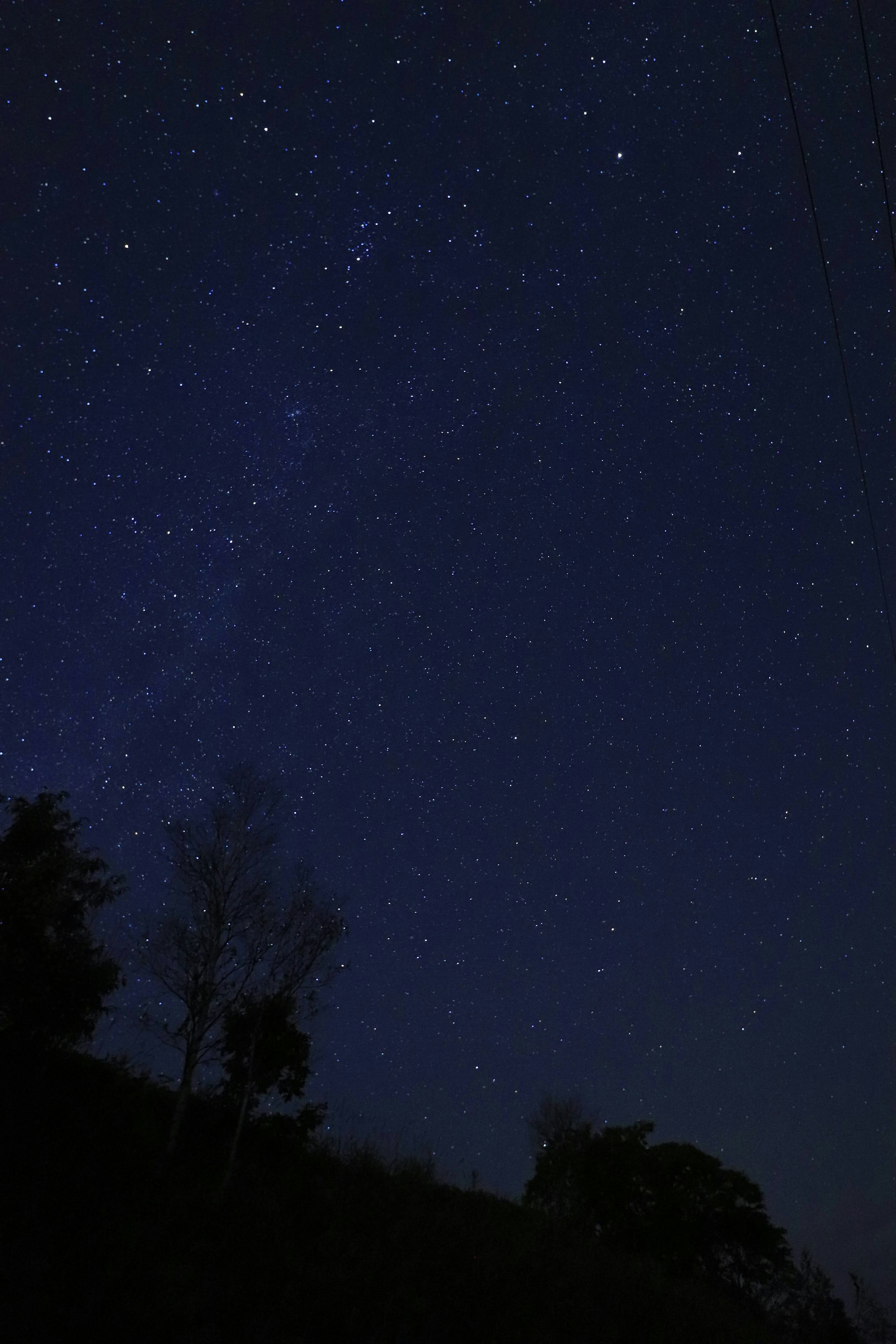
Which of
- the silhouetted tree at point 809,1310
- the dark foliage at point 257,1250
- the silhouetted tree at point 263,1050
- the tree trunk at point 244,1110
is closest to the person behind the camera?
the dark foliage at point 257,1250

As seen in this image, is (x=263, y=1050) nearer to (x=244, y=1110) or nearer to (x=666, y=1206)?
(x=244, y=1110)

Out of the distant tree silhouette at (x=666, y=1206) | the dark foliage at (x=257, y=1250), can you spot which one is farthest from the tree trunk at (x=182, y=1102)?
the distant tree silhouette at (x=666, y=1206)

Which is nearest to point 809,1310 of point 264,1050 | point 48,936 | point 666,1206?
point 666,1206

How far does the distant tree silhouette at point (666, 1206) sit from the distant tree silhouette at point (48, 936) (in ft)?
52.8

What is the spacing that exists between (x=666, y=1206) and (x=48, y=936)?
20.6 meters

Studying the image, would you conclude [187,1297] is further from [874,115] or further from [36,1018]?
[874,115]

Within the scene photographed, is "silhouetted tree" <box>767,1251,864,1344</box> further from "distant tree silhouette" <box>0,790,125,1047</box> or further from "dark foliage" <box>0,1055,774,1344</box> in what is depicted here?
"distant tree silhouette" <box>0,790,125,1047</box>

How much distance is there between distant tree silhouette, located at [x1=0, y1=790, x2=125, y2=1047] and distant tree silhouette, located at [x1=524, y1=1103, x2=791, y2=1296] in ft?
52.8

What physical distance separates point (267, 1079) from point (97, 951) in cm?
471

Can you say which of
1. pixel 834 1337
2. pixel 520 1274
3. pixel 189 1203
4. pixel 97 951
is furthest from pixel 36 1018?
pixel 834 1337

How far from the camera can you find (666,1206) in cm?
2498

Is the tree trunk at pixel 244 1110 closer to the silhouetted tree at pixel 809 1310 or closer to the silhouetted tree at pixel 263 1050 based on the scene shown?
the silhouetted tree at pixel 263 1050

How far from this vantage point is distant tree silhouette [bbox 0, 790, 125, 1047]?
1508 centimetres

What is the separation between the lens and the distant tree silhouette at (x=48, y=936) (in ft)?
49.5
